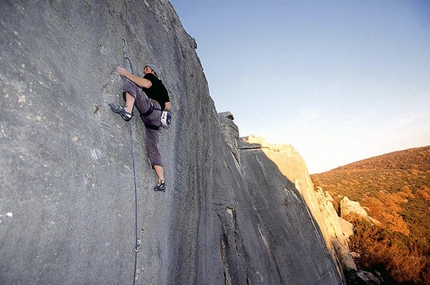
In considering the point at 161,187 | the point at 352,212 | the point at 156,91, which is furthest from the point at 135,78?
the point at 352,212

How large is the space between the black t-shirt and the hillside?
28.5 meters

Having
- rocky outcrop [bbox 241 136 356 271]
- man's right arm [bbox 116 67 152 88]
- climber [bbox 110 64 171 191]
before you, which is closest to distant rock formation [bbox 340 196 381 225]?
rocky outcrop [bbox 241 136 356 271]

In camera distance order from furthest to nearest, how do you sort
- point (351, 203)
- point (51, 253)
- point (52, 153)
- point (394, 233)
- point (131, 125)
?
point (351, 203)
point (394, 233)
point (131, 125)
point (52, 153)
point (51, 253)

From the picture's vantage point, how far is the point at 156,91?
3.88 metres

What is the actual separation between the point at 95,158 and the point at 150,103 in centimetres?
127

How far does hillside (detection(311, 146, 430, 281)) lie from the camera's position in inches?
1015

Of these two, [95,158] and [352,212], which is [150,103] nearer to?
[95,158]

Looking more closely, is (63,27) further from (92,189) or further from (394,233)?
(394,233)

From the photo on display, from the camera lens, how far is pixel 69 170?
2500 millimetres

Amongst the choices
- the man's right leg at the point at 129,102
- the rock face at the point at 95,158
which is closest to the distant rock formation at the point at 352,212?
the rock face at the point at 95,158

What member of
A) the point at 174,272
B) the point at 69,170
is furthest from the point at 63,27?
the point at 174,272

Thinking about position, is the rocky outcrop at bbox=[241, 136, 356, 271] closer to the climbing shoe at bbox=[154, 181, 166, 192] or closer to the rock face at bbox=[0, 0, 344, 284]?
the rock face at bbox=[0, 0, 344, 284]

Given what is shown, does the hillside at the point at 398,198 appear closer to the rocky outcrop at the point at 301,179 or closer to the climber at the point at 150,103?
the rocky outcrop at the point at 301,179

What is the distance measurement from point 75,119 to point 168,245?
2.52 metres
